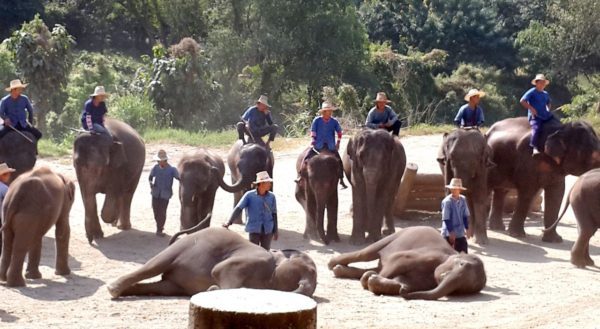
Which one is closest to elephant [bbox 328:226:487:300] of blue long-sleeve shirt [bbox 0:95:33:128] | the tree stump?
blue long-sleeve shirt [bbox 0:95:33:128]

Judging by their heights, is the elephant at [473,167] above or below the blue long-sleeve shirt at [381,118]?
below

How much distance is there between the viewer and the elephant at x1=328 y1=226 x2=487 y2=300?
39.9ft

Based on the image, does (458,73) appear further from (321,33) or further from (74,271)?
(74,271)

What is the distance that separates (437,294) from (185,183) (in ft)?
16.5

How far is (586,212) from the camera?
1488 centimetres

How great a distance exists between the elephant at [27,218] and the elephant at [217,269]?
1.33m

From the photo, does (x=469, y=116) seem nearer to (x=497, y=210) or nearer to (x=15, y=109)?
(x=497, y=210)

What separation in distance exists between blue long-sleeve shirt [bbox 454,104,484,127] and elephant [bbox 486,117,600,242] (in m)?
0.89

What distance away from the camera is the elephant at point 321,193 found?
16.6 meters

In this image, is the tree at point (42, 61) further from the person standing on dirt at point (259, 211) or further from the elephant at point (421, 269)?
the elephant at point (421, 269)

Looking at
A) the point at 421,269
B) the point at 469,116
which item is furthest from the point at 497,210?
the point at 421,269

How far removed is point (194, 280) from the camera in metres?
11.8

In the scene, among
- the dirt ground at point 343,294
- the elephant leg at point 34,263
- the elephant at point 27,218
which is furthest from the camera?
the elephant leg at point 34,263

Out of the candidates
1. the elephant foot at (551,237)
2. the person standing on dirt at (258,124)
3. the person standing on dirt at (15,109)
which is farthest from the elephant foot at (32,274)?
the elephant foot at (551,237)
